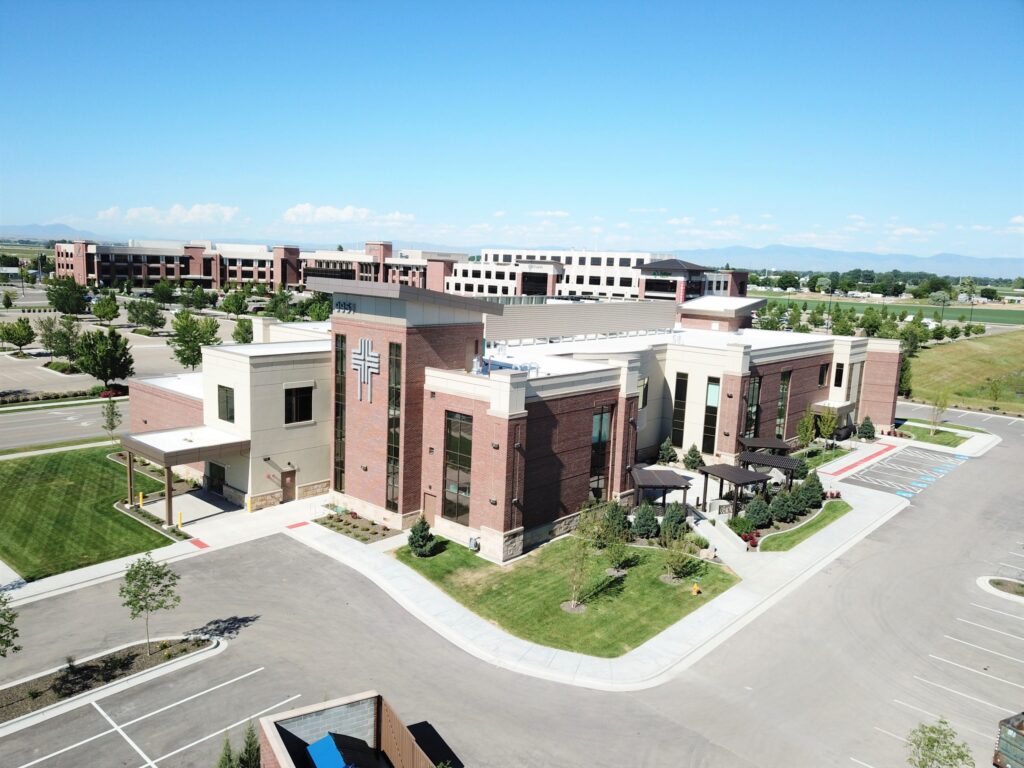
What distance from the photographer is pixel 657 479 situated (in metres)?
42.1

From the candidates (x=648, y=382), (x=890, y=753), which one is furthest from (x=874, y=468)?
(x=890, y=753)

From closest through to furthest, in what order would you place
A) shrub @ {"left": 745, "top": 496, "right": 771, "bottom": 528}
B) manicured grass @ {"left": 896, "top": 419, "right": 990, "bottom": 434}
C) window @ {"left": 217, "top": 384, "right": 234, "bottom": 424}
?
shrub @ {"left": 745, "top": 496, "right": 771, "bottom": 528} < window @ {"left": 217, "top": 384, "right": 234, "bottom": 424} < manicured grass @ {"left": 896, "top": 419, "right": 990, "bottom": 434}

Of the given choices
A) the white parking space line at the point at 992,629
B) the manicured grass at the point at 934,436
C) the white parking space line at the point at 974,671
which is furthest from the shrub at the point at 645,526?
the manicured grass at the point at 934,436

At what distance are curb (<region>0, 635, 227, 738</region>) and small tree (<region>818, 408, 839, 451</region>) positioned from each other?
49494mm

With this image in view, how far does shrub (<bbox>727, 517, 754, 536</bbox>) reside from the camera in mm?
40219

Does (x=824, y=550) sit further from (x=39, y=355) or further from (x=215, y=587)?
(x=39, y=355)

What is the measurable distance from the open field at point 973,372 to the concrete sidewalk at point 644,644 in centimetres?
6081

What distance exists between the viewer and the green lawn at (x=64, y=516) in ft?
113

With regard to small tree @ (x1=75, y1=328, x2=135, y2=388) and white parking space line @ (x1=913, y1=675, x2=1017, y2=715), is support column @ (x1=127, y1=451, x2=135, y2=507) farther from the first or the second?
white parking space line @ (x1=913, y1=675, x2=1017, y2=715)

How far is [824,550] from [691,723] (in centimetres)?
1891

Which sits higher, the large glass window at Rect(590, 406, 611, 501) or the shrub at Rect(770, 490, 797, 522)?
the large glass window at Rect(590, 406, 611, 501)

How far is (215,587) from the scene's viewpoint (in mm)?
31844

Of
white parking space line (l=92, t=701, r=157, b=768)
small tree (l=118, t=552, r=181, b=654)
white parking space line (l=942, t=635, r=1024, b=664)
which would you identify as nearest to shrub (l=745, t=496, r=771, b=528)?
white parking space line (l=942, t=635, r=1024, b=664)

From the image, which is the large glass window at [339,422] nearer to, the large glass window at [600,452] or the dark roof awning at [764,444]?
the large glass window at [600,452]
